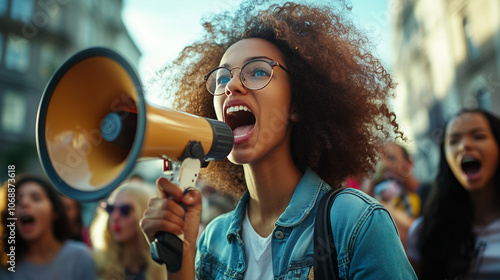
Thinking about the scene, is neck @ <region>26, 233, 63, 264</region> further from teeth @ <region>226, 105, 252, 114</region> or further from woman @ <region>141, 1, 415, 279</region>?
teeth @ <region>226, 105, 252, 114</region>

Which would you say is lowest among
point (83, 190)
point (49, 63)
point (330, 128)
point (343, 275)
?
point (343, 275)

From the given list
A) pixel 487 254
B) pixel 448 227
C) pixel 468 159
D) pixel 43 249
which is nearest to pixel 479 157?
pixel 468 159

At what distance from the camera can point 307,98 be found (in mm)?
1919

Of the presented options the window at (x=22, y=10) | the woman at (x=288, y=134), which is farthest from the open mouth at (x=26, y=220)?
the window at (x=22, y=10)

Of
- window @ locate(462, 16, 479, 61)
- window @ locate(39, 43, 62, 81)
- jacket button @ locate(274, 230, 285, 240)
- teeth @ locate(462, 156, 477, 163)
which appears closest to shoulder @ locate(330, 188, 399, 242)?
jacket button @ locate(274, 230, 285, 240)

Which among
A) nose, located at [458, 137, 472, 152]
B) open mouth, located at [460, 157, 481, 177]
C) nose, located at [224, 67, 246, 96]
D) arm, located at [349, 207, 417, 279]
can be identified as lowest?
arm, located at [349, 207, 417, 279]

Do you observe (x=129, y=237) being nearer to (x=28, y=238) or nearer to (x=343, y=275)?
(x=28, y=238)

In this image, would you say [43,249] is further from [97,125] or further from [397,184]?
[397,184]

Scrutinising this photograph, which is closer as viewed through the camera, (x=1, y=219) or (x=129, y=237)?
(x=1, y=219)

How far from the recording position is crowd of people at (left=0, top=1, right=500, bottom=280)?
140 centimetres

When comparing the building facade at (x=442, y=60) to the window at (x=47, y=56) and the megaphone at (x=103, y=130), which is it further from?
the window at (x=47, y=56)

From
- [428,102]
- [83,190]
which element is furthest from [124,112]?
[428,102]

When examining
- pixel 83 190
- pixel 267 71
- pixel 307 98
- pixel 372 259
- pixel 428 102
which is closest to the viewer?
pixel 83 190

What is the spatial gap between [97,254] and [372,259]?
3691 mm
